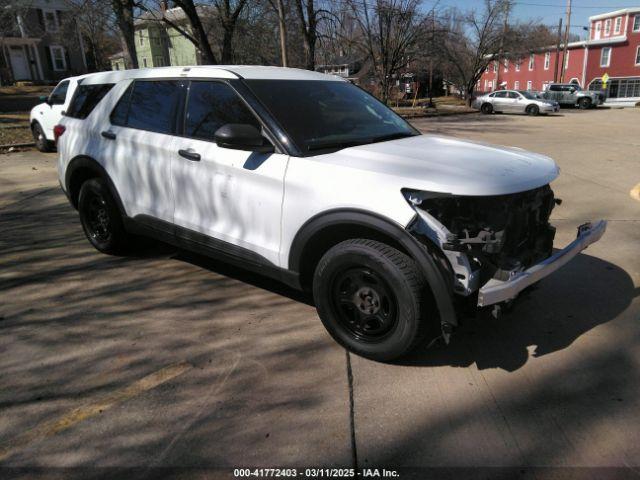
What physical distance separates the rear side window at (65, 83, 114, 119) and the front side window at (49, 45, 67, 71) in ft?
137

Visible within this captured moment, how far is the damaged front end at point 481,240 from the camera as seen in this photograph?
2.75 meters

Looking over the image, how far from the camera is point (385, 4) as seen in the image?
27.2 m

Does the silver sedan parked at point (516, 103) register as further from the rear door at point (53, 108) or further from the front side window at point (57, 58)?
the front side window at point (57, 58)

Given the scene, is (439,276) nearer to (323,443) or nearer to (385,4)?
(323,443)

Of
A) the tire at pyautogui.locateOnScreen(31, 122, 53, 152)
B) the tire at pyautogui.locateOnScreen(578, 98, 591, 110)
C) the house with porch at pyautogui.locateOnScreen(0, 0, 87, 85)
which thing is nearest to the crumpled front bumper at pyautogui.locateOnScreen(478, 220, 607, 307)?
the tire at pyautogui.locateOnScreen(31, 122, 53, 152)

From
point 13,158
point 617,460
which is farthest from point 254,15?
point 617,460

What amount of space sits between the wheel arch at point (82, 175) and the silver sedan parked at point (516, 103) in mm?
29628

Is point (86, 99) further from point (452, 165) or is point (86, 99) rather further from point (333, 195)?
point (452, 165)

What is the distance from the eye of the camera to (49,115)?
12094 millimetres

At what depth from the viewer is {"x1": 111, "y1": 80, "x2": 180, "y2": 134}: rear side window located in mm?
4098

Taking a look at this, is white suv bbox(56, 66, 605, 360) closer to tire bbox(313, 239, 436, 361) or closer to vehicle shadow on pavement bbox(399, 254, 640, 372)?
tire bbox(313, 239, 436, 361)

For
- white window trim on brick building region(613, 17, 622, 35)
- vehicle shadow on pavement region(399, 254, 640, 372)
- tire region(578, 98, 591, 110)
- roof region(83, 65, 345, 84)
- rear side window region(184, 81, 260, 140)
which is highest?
white window trim on brick building region(613, 17, 622, 35)

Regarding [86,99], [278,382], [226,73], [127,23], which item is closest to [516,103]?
[127,23]

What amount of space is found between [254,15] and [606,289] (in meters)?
26.5
